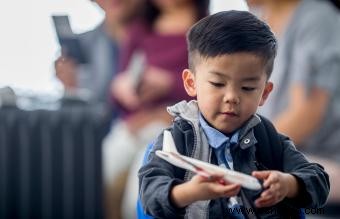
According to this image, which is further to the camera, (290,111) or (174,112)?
(290,111)

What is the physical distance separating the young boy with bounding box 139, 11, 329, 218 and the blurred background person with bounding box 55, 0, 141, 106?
3.38 ft

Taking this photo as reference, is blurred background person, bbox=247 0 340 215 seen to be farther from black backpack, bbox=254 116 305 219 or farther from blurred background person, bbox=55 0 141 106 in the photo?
blurred background person, bbox=55 0 141 106

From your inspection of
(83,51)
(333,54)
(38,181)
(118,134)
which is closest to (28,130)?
(38,181)

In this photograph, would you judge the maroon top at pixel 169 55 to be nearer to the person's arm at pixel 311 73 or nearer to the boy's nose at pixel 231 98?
the person's arm at pixel 311 73

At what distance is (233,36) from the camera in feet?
1.48

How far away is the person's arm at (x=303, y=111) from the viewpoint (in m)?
0.95

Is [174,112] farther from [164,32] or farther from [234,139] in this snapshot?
[164,32]

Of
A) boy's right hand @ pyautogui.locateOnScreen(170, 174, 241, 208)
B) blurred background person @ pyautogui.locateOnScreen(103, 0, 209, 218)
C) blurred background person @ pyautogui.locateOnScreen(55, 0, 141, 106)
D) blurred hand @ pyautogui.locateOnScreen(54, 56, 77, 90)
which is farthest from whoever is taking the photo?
blurred background person @ pyautogui.locateOnScreen(55, 0, 141, 106)

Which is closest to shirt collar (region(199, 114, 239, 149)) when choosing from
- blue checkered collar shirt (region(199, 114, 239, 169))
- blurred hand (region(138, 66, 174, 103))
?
blue checkered collar shirt (region(199, 114, 239, 169))

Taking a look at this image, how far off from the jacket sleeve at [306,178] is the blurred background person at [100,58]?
1030 mm

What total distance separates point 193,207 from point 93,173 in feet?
5.50

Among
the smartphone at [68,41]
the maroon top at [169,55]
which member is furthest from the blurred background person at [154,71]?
the smartphone at [68,41]

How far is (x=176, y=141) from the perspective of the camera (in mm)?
467

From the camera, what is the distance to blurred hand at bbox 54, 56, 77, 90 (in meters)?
1.21
